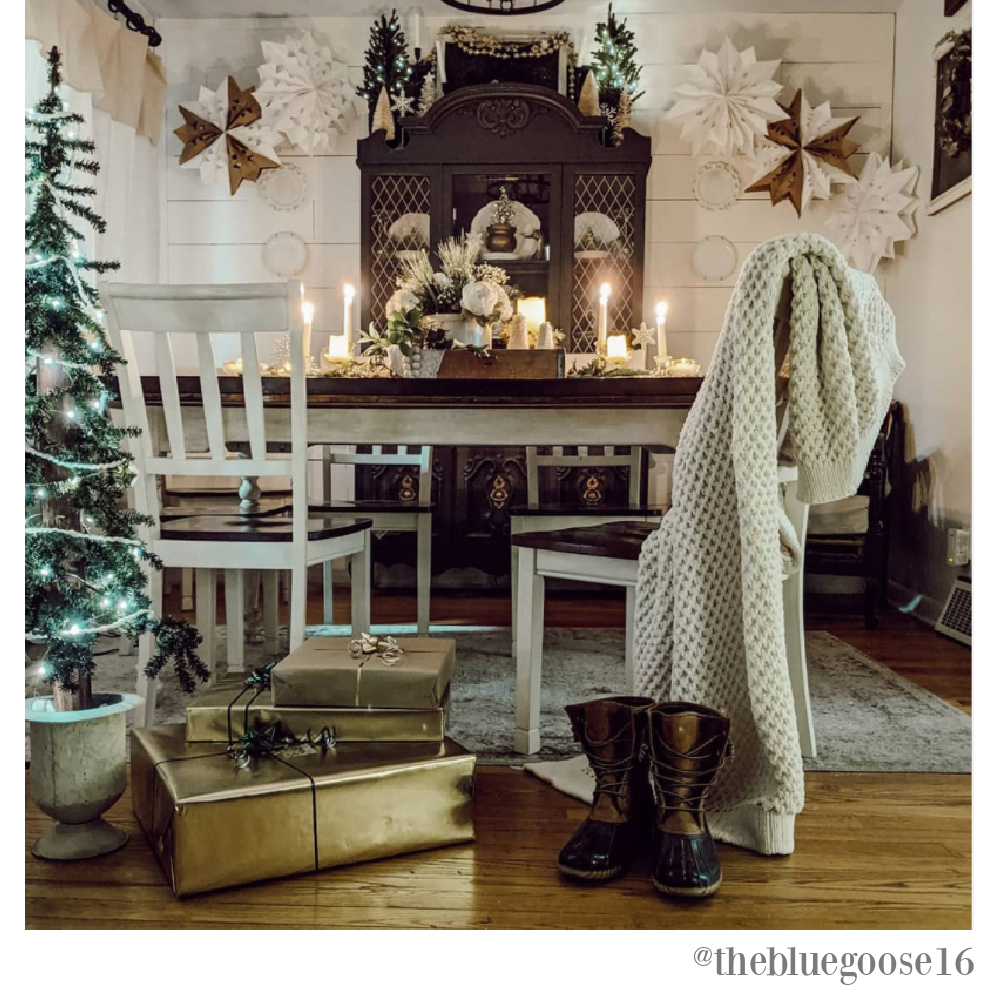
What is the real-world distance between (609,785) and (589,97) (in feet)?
11.2

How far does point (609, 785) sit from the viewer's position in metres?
1.40

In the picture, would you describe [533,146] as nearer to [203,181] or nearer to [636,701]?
[203,181]

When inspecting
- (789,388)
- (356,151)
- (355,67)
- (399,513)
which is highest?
(355,67)

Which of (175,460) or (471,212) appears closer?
(175,460)

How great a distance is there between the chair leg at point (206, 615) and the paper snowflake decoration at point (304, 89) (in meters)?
2.49

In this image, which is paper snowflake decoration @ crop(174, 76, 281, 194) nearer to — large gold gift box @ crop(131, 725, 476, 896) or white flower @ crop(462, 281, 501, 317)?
white flower @ crop(462, 281, 501, 317)

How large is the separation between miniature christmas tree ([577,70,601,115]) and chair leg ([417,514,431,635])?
84.1 inches

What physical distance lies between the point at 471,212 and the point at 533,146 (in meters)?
0.37

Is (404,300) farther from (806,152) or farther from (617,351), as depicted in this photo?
(806,152)

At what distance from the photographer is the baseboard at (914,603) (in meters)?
3.59

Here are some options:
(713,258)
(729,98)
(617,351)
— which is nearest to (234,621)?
(617,351)

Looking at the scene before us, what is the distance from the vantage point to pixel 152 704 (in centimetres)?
204

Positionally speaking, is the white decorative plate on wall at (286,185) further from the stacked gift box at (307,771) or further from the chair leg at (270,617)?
the stacked gift box at (307,771)
